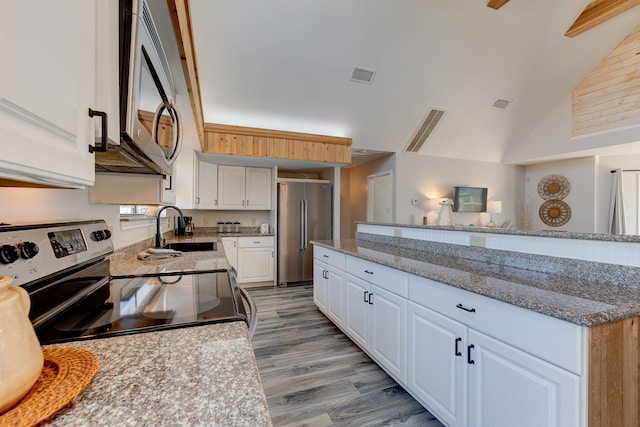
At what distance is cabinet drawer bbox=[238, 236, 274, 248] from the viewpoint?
439cm

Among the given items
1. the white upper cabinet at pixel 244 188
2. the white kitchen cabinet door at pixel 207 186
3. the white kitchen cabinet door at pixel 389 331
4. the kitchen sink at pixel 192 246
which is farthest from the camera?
the white upper cabinet at pixel 244 188

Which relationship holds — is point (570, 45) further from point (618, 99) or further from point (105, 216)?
point (105, 216)

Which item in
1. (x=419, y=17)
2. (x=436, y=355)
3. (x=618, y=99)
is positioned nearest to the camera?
(x=436, y=355)

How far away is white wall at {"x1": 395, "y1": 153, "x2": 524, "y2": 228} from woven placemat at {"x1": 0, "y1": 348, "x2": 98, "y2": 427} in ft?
17.1

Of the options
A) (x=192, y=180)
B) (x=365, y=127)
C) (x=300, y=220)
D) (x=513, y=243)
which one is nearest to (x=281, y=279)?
(x=300, y=220)

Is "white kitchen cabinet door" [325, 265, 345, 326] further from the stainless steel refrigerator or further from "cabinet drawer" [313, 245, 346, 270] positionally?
the stainless steel refrigerator

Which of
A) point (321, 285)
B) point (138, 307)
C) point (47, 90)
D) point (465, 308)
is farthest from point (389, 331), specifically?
point (47, 90)

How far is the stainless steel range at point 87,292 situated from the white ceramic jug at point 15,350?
30cm

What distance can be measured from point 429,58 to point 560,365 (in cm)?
395

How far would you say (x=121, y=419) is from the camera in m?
0.43

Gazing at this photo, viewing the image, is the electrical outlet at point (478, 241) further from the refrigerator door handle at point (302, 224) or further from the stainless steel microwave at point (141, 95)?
the refrigerator door handle at point (302, 224)

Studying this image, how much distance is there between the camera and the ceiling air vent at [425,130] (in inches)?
188

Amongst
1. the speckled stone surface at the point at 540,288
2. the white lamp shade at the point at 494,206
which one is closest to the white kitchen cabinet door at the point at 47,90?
the speckled stone surface at the point at 540,288

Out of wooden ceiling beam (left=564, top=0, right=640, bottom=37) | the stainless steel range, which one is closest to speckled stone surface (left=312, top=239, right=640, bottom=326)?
the stainless steel range
